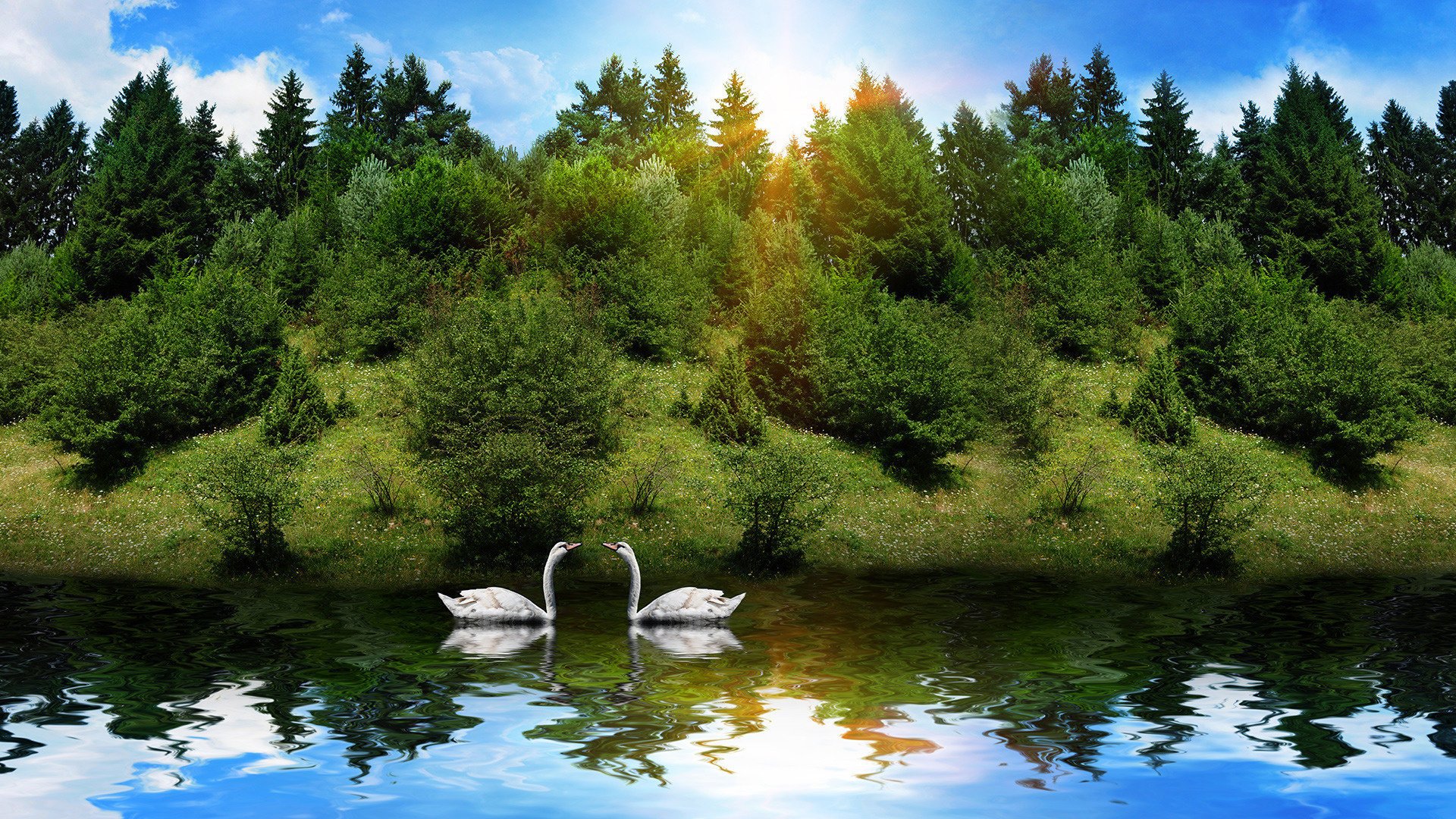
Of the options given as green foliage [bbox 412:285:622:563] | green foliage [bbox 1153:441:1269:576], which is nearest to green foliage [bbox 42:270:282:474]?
green foliage [bbox 412:285:622:563]

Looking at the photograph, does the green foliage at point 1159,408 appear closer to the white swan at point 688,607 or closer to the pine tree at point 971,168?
the pine tree at point 971,168

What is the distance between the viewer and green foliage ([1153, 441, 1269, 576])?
31109mm

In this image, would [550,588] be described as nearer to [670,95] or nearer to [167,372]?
[167,372]

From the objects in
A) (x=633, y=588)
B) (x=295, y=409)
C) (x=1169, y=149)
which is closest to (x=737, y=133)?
(x=1169, y=149)

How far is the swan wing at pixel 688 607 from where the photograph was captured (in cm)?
2070

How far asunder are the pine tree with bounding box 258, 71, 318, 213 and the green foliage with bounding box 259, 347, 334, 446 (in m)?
42.1

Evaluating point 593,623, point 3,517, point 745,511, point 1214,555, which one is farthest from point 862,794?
point 3,517

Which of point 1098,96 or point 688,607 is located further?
point 1098,96

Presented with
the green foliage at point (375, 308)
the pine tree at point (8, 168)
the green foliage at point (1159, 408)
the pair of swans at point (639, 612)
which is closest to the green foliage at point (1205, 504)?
the green foliage at point (1159, 408)

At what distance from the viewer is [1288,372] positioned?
4797cm

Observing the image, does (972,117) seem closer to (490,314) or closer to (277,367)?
(490,314)

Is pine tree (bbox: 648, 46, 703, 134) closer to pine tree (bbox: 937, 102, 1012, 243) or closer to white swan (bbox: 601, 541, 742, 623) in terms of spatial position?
pine tree (bbox: 937, 102, 1012, 243)

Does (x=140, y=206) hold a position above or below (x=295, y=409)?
above

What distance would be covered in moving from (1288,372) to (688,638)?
4155cm
